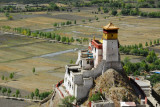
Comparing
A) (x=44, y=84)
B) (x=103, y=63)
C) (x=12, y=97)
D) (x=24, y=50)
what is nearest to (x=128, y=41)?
(x=24, y=50)

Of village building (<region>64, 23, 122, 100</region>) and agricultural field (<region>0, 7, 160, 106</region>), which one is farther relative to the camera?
agricultural field (<region>0, 7, 160, 106</region>)

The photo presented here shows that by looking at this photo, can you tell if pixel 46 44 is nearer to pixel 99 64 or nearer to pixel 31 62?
pixel 31 62

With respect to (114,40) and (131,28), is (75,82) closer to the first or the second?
(114,40)

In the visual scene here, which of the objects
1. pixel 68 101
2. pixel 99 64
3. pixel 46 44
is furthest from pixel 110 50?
pixel 46 44

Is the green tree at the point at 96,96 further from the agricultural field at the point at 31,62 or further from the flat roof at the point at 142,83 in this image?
the agricultural field at the point at 31,62

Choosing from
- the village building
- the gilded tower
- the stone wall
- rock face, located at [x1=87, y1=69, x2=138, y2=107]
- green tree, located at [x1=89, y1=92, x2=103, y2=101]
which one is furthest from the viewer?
the stone wall

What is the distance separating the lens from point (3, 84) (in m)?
74.5

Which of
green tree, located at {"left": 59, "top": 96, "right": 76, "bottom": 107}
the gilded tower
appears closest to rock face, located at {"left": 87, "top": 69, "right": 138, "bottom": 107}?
the gilded tower

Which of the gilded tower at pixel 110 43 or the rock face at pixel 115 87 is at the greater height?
the gilded tower at pixel 110 43

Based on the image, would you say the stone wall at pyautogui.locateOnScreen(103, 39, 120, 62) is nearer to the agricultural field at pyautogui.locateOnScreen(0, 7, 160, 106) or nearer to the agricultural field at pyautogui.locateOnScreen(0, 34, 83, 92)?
the agricultural field at pyautogui.locateOnScreen(0, 34, 83, 92)

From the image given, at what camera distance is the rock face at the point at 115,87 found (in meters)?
47.2

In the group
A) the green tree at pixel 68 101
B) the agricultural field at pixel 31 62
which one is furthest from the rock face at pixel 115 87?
the agricultural field at pixel 31 62

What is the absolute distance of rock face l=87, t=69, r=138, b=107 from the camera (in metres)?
47.2

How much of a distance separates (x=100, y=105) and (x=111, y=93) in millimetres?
3491
